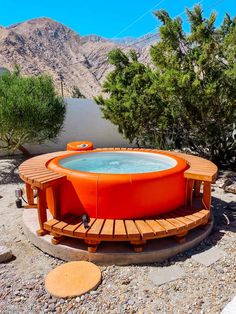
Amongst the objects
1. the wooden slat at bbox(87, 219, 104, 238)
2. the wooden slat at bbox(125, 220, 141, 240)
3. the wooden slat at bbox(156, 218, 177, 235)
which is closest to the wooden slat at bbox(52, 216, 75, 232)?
the wooden slat at bbox(87, 219, 104, 238)

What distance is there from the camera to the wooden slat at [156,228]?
3684mm

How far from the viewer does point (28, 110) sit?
24.2 ft

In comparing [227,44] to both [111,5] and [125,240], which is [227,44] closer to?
[125,240]

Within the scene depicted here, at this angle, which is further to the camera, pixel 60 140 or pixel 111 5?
pixel 111 5

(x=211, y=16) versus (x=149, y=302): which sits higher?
(x=211, y=16)

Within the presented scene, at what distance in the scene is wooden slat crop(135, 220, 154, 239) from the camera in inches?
142

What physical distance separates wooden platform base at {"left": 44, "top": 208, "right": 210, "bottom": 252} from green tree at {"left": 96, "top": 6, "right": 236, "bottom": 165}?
355 cm

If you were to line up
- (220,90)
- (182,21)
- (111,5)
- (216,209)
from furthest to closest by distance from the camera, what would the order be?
(111,5)
(182,21)
(220,90)
(216,209)

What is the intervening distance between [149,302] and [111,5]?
27.9 meters

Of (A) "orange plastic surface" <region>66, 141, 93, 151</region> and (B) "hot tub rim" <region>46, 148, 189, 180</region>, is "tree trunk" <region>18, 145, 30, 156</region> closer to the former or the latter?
(A) "orange plastic surface" <region>66, 141, 93, 151</region>

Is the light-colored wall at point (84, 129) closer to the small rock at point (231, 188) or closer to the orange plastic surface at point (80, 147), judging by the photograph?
the orange plastic surface at point (80, 147)

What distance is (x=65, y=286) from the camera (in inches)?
127

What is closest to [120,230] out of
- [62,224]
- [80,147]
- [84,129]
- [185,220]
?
[62,224]

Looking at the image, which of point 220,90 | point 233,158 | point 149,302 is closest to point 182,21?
point 220,90
